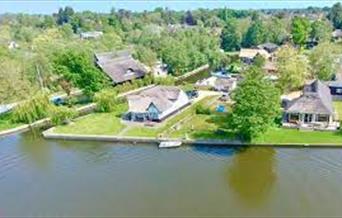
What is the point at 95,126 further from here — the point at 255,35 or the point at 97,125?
the point at 255,35

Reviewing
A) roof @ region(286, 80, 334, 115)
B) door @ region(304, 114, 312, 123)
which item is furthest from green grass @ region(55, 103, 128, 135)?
door @ region(304, 114, 312, 123)

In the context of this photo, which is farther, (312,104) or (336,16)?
(336,16)

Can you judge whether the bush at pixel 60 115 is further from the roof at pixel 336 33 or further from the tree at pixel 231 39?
the roof at pixel 336 33

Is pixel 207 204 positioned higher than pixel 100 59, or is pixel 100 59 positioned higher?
pixel 100 59

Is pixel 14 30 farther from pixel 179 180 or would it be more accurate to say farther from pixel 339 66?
pixel 179 180

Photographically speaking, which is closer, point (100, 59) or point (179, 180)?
point (179, 180)

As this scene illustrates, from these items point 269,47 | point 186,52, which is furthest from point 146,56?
point 269,47

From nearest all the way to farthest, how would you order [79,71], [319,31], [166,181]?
[166,181], [79,71], [319,31]

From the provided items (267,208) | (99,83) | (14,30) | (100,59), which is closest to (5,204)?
(267,208)
